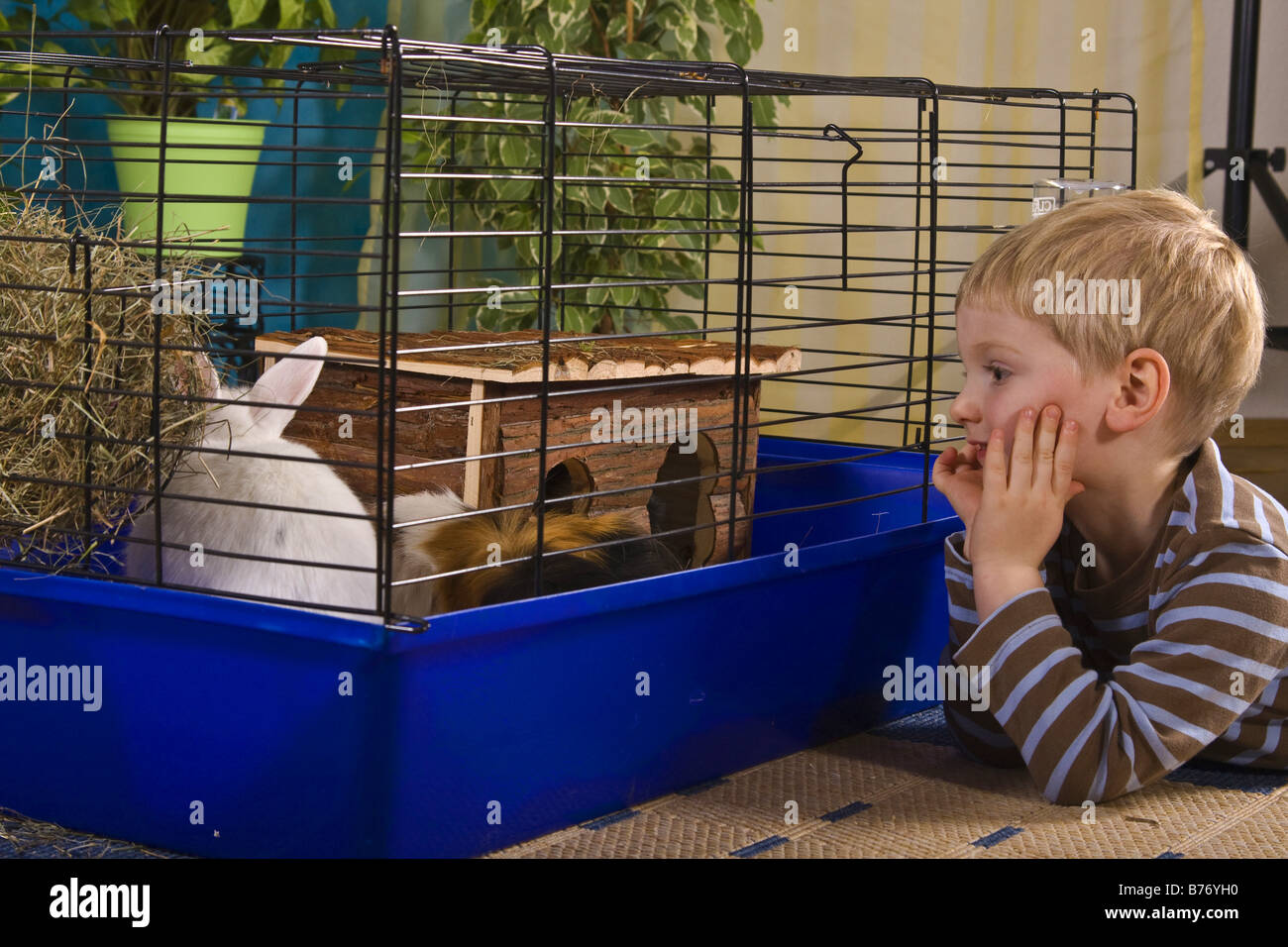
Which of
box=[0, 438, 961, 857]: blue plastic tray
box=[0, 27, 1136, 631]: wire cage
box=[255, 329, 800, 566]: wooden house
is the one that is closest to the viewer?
box=[0, 438, 961, 857]: blue plastic tray

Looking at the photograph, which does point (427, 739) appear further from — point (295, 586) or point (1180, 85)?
point (1180, 85)

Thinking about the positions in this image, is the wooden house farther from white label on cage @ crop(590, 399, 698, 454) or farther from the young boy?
the young boy

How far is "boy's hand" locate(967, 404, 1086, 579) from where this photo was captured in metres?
1.15

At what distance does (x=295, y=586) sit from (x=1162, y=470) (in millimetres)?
732

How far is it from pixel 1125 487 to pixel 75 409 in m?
0.89

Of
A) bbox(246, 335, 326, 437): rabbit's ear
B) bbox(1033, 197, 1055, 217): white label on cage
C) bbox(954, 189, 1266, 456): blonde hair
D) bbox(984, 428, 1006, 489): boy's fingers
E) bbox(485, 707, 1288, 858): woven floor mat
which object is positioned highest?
bbox(1033, 197, 1055, 217): white label on cage

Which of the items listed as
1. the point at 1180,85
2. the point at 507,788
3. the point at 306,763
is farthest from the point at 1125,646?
the point at 1180,85

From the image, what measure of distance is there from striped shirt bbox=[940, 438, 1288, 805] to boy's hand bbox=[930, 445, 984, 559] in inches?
4.3

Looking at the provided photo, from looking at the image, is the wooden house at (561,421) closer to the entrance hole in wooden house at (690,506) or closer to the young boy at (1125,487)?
the entrance hole in wooden house at (690,506)

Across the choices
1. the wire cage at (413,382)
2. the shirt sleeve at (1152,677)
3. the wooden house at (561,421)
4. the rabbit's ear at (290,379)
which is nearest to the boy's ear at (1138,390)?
the shirt sleeve at (1152,677)

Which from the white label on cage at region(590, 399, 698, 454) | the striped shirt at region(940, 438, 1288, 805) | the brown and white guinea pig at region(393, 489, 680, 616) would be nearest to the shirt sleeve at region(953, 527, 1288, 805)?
the striped shirt at region(940, 438, 1288, 805)

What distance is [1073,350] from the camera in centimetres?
114

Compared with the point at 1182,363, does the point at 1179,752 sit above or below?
below

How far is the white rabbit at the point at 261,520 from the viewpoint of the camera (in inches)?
45.1
